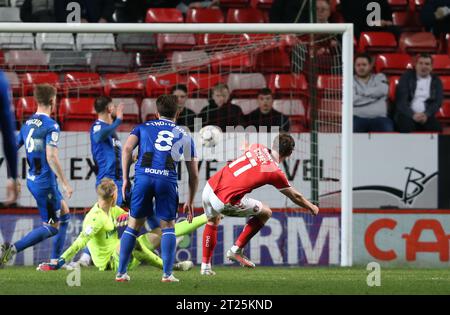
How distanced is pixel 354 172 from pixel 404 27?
4.28 metres

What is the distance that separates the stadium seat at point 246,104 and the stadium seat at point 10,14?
416 cm

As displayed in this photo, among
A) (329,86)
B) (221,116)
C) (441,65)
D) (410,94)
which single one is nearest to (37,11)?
(221,116)

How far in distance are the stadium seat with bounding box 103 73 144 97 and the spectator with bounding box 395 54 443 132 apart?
3.39 meters

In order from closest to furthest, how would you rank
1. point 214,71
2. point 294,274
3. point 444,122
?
point 294,274
point 214,71
point 444,122

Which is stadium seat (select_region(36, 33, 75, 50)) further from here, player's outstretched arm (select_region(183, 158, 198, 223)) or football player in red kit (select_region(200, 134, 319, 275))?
player's outstretched arm (select_region(183, 158, 198, 223))

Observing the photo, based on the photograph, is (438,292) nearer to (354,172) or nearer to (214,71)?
(354,172)

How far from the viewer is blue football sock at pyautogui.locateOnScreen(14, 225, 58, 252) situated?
11555 millimetres

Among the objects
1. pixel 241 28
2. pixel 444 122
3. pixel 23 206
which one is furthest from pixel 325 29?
pixel 23 206

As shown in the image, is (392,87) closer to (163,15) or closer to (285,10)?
(285,10)

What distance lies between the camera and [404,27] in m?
16.8

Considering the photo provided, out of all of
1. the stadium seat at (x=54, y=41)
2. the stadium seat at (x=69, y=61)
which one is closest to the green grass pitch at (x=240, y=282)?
the stadium seat at (x=69, y=61)

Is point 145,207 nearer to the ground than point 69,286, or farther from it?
farther from it

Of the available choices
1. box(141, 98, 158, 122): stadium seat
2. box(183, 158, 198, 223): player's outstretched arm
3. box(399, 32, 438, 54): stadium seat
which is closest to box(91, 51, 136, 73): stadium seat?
box(141, 98, 158, 122): stadium seat

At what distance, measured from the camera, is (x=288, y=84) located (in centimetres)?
1409
